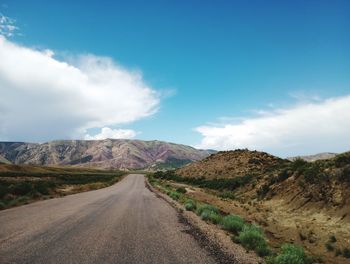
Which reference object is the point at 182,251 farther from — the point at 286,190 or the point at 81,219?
the point at 286,190

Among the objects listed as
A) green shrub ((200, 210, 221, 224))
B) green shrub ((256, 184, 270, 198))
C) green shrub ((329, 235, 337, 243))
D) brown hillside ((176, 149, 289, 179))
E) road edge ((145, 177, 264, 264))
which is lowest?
green shrub ((329, 235, 337, 243))

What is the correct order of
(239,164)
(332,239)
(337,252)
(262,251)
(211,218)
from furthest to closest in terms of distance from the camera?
(239,164) < (211,218) < (332,239) < (337,252) < (262,251)

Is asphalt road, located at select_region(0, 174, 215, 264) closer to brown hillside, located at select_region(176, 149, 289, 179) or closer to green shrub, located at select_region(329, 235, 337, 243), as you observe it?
green shrub, located at select_region(329, 235, 337, 243)

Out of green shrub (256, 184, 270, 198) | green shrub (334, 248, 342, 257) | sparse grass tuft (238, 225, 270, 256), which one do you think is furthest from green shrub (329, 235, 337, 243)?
green shrub (256, 184, 270, 198)

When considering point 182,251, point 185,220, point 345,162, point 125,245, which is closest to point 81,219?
point 185,220

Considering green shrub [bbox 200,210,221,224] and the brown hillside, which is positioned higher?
the brown hillside

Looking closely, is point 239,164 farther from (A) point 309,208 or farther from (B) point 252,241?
(B) point 252,241

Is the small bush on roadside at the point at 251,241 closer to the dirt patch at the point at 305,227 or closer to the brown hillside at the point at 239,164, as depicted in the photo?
the dirt patch at the point at 305,227

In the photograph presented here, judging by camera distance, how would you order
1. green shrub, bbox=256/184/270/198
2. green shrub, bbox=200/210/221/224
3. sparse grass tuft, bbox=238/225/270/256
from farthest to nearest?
green shrub, bbox=256/184/270/198 → green shrub, bbox=200/210/221/224 → sparse grass tuft, bbox=238/225/270/256

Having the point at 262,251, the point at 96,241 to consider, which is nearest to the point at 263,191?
the point at 262,251

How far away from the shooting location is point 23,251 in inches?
414

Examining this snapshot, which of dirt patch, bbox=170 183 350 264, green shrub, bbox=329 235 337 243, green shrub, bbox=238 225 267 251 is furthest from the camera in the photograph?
green shrub, bbox=329 235 337 243

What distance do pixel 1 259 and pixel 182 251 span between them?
5038 millimetres

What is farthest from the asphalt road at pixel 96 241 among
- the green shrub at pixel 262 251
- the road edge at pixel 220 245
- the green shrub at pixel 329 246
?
the green shrub at pixel 329 246
